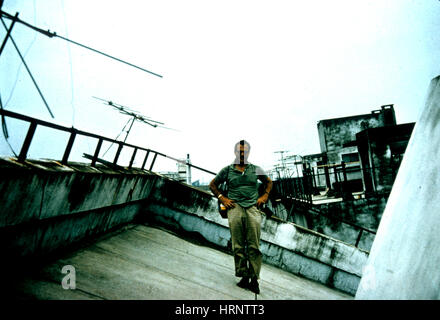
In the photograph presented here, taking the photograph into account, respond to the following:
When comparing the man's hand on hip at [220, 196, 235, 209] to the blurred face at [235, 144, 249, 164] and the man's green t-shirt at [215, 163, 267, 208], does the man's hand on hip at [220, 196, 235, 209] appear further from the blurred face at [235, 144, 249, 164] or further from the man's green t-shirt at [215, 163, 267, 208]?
the blurred face at [235, 144, 249, 164]

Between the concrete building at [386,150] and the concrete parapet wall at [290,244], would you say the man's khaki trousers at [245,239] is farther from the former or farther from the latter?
the concrete building at [386,150]

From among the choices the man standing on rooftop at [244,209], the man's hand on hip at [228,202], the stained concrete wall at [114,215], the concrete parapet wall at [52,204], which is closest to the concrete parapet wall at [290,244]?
the stained concrete wall at [114,215]

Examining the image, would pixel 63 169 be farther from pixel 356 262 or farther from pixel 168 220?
pixel 356 262

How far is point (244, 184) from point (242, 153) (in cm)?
46

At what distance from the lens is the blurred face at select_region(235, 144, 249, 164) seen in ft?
12.2

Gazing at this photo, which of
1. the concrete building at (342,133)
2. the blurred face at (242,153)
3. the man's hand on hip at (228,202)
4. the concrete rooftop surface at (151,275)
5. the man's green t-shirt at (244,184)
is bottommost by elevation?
the concrete rooftop surface at (151,275)

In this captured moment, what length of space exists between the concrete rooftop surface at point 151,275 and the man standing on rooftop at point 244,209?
0.29m

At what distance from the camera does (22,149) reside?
8.39 feet

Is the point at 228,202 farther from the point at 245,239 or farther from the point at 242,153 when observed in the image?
the point at 242,153

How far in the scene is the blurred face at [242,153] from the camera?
12.2 ft

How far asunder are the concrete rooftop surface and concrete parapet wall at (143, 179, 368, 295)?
0.33 metres

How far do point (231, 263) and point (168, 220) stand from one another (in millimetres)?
1797

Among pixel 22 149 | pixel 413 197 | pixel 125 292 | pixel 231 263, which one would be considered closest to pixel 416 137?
pixel 413 197

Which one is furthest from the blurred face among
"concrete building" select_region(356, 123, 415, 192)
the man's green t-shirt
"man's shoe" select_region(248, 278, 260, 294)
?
"concrete building" select_region(356, 123, 415, 192)
